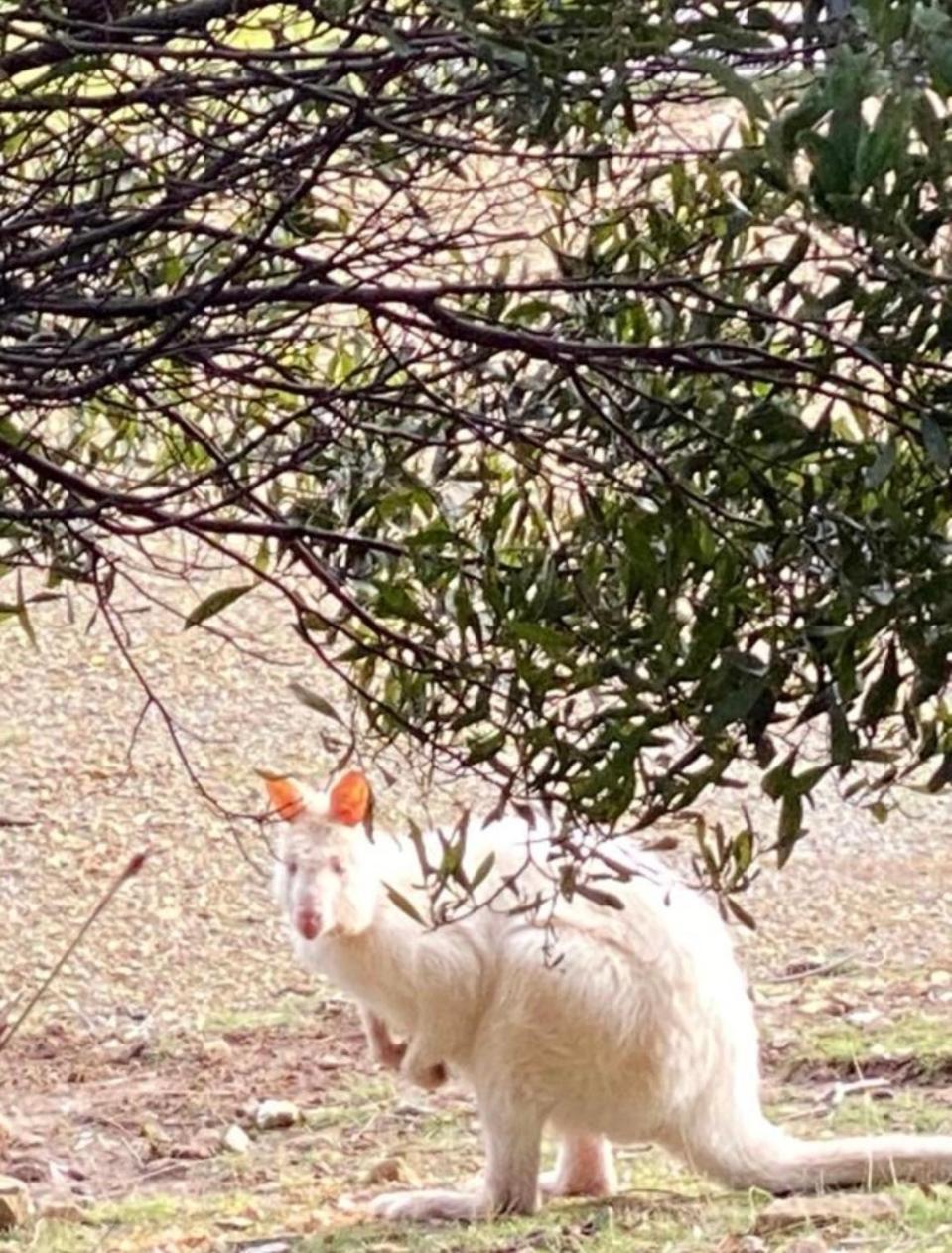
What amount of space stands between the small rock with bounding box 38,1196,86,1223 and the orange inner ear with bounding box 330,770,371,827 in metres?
0.87

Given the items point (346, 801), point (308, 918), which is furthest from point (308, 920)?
point (346, 801)

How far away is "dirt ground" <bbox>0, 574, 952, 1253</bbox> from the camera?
14.6ft

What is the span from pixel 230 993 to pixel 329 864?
87.3 inches

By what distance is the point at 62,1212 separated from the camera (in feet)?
14.1

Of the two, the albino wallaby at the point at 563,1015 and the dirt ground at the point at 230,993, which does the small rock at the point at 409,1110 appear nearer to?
the dirt ground at the point at 230,993

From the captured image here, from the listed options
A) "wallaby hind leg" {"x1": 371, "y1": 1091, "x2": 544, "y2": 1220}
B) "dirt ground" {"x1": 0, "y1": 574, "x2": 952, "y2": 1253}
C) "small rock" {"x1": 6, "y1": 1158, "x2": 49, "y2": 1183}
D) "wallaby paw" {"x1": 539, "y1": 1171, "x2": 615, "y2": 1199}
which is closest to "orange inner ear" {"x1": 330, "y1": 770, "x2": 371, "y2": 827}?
"dirt ground" {"x1": 0, "y1": 574, "x2": 952, "y2": 1253}

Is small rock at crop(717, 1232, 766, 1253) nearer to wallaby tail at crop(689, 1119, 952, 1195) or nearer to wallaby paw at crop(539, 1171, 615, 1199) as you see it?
wallaby tail at crop(689, 1119, 952, 1195)

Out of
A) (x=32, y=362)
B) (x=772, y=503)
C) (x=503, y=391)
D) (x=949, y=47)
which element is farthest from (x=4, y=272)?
(x=949, y=47)

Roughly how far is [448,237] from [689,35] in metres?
0.63

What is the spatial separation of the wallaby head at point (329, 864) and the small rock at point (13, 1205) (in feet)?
2.34

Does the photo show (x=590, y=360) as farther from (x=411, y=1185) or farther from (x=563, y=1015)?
(x=411, y=1185)

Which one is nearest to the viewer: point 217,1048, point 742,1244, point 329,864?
point 742,1244

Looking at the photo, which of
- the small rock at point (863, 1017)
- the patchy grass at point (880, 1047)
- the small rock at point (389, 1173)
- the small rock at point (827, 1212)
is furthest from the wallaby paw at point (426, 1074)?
the small rock at point (863, 1017)

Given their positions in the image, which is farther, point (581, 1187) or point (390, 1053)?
point (390, 1053)
